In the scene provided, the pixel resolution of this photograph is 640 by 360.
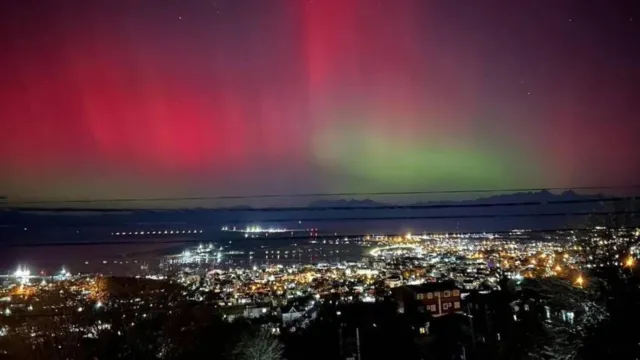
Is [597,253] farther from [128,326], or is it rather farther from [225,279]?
[225,279]

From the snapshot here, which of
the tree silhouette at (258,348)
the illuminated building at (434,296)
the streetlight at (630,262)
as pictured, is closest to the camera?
the streetlight at (630,262)

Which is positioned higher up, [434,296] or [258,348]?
[434,296]

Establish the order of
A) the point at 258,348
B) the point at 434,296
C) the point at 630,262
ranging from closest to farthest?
the point at 630,262, the point at 258,348, the point at 434,296

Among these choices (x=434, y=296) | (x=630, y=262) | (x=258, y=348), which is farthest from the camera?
(x=434, y=296)

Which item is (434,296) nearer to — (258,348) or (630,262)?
(258,348)

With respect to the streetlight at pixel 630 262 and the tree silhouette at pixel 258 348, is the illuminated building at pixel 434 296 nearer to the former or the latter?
the tree silhouette at pixel 258 348

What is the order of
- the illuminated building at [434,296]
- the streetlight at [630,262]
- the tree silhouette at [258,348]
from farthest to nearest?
1. the illuminated building at [434,296]
2. the tree silhouette at [258,348]
3. the streetlight at [630,262]

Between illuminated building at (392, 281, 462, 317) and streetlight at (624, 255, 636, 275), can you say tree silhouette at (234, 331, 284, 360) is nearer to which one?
streetlight at (624, 255, 636, 275)

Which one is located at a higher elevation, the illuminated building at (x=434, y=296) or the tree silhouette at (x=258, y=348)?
the illuminated building at (x=434, y=296)

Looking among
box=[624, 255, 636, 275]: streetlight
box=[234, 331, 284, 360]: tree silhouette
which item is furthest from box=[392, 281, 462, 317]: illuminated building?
box=[624, 255, 636, 275]: streetlight

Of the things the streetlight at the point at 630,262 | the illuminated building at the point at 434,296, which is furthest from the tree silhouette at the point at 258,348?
the illuminated building at the point at 434,296

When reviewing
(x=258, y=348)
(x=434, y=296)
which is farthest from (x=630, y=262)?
(x=434, y=296)
